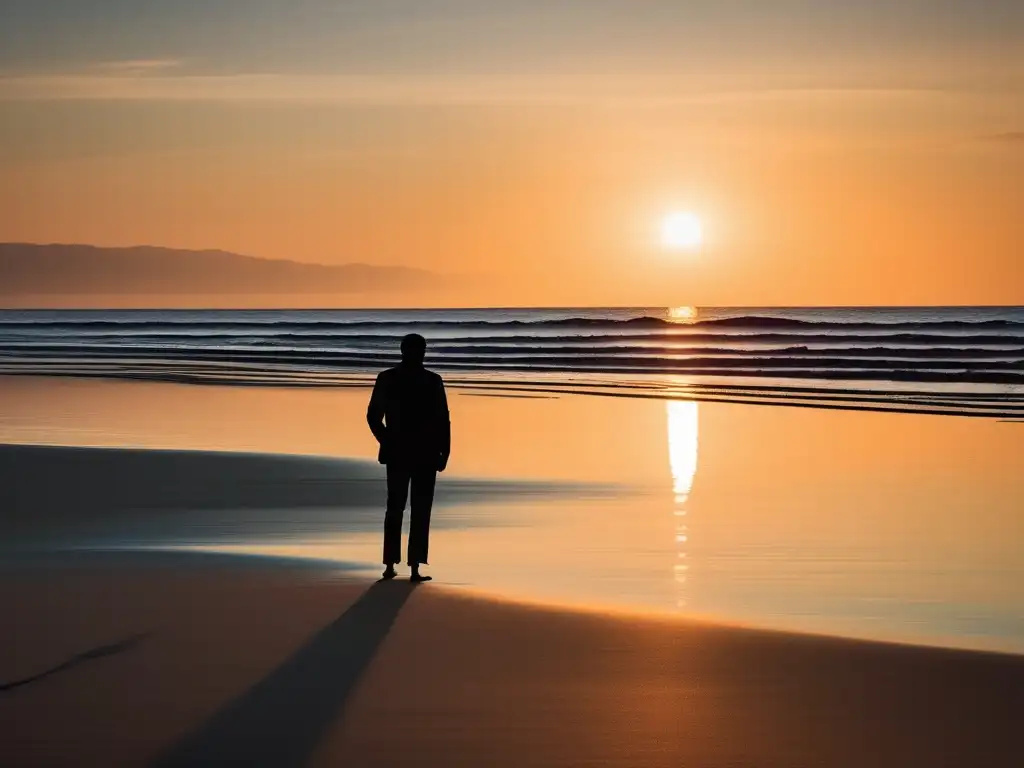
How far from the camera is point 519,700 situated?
7082 mm

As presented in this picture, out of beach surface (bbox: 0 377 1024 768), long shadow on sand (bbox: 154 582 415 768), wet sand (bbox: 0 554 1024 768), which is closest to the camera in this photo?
long shadow on sand (bbox: 154 582 415 768)

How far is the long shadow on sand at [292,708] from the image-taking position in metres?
6.16

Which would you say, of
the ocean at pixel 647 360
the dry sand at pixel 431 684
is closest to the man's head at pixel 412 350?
the dry sand at pixel 431 684

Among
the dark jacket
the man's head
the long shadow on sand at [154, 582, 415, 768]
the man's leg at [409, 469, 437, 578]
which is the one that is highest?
the man's head

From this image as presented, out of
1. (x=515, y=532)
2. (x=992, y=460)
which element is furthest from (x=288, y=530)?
(x=992, y=460)

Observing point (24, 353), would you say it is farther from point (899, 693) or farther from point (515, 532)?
point (899, 693)

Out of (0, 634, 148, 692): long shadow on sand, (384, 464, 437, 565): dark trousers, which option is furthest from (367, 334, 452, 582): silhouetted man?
(0, 634, 148, 692): long shadow on sand

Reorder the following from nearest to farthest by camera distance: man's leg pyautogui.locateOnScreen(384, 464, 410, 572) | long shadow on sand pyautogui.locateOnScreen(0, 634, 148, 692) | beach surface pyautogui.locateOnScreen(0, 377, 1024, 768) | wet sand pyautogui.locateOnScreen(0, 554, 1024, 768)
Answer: wet sand pyautogui.locateOnScreen(0, 554, 1024, 768), beach surface pyautogui.locateOnScreen(0, 377, 1024, 768), long shadow on sand pyautogui.locateOnScreen(0, 634, 148, 692), man's leg pyautogui.locateOnScreen(384, 464, 410, 572)

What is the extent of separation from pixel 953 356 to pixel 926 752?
1837 inches

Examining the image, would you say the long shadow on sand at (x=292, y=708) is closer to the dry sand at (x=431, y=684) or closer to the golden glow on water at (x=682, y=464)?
the dry sand at (x=431, y=684)

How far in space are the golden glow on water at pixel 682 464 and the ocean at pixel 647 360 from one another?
4005 millimetres

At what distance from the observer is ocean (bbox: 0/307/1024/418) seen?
1401 inches

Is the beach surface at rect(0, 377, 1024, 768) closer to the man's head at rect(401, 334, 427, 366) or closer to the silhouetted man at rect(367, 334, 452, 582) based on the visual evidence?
the silhouetted man at rect(367, 334, 452, 582)

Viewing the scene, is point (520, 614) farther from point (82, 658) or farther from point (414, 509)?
point (82, 658)
